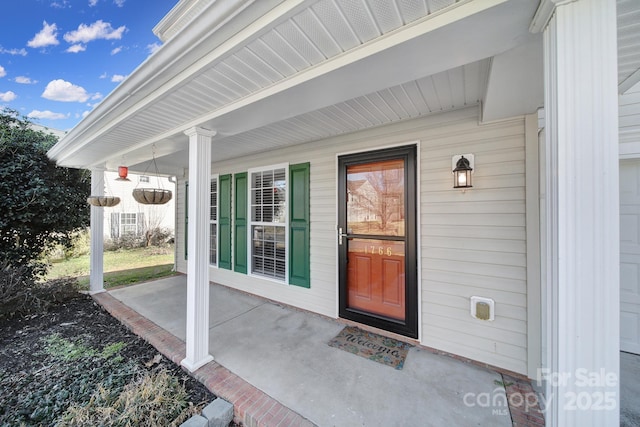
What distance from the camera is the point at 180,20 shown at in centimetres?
385

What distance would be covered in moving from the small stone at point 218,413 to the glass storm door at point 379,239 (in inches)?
69.0

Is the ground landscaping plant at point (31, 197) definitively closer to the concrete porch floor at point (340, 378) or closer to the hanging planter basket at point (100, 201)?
the hanging planter basket at point (100, 201)

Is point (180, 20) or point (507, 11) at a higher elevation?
point (180, 20)

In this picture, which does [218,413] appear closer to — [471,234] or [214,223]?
[471,234]

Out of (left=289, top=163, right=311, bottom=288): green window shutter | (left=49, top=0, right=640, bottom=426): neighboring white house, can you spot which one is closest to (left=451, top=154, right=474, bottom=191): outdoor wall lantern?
(left=49, top=0, right=640, bottom=426): neighboring white house

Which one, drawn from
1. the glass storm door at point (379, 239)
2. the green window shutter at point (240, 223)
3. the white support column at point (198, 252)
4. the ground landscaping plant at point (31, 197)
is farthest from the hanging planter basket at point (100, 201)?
the glass storm door at point (379, 239)

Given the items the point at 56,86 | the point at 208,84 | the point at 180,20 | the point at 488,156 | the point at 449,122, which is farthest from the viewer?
the point at 56,86

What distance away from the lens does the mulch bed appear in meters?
2.08

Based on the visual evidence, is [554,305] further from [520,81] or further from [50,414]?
[50,414]

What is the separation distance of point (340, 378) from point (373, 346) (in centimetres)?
65

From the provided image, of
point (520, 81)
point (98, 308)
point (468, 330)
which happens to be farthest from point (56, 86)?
point (468, 330)

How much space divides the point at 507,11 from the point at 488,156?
5.25 feet

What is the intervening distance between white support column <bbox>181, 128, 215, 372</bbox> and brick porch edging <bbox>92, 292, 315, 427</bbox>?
0.74 feet

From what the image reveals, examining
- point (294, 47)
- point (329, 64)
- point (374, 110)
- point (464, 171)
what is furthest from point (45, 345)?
point (464, 171)
